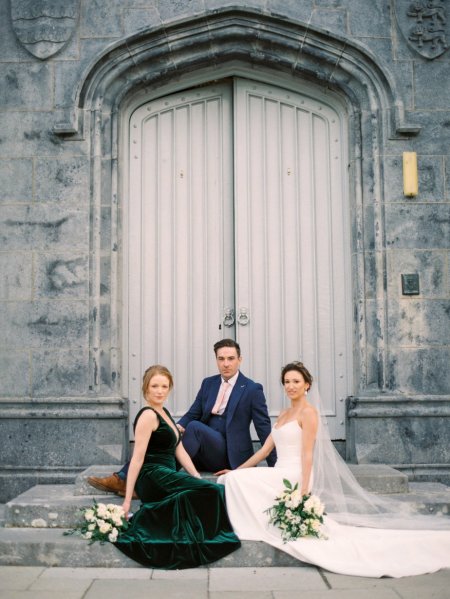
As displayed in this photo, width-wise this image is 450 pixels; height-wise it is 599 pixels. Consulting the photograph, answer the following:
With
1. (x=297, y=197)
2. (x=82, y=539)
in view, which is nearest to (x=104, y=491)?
(x=82, y=539)

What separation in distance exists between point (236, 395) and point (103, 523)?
167 cm

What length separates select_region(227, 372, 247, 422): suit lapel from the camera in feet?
20.0

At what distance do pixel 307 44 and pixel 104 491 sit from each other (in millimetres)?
4511

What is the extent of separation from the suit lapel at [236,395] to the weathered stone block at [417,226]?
76.6 inches

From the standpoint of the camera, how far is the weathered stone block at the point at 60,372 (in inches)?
267

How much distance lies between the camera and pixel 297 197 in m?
7.39

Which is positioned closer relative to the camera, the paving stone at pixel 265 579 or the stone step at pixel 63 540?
the paving stone at pixel 265 579

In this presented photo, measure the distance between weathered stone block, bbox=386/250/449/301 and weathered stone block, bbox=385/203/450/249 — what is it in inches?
2.9

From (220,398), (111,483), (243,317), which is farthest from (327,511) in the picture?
(243,317)

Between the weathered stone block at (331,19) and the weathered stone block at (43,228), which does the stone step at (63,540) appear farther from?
the weathered stone block at (331,19)

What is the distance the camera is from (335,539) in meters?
4.92

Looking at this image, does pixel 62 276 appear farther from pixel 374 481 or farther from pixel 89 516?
→ pixel 374 481

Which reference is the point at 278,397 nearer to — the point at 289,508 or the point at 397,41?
the point at 289,508

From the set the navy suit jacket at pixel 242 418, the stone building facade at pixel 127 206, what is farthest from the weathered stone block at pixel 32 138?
the navy suit jacket at pixel 242 418
